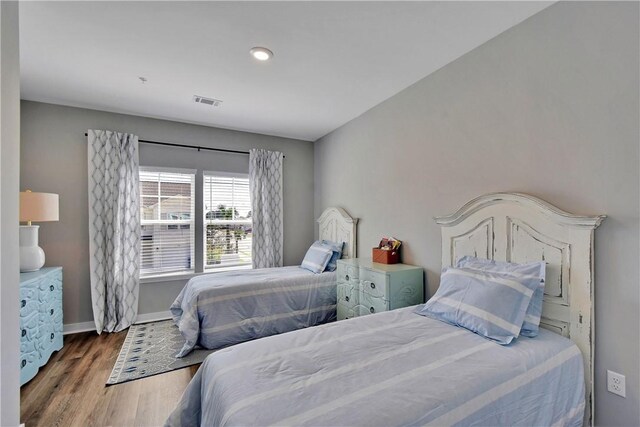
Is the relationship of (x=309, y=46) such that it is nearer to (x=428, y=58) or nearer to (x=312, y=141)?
(x=428, y=58)

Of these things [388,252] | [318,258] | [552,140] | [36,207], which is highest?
[552,140]

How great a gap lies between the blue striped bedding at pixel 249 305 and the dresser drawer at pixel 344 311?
9.5 inches

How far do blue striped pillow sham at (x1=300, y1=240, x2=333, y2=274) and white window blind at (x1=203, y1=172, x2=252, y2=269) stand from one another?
1.05m

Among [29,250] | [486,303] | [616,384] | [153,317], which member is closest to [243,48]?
[486,303]

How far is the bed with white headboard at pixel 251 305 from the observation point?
2820 mm

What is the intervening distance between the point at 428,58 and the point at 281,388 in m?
2.51

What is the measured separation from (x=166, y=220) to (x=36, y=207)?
1.36m

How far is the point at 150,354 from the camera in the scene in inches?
110

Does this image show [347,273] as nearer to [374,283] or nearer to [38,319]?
[374,283]

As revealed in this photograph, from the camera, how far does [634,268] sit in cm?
147

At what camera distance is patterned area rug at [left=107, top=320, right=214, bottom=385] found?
2.47 m

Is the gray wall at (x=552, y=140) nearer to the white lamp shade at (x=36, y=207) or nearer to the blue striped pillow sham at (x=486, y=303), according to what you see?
the blue striped pillow sham at (x=486, y=303)

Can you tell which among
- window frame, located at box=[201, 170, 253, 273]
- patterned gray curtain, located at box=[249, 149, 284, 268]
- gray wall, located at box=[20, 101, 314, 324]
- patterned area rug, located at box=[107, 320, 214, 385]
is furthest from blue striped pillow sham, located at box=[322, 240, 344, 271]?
gray wall, located at box=[20, 101, 314, 324]

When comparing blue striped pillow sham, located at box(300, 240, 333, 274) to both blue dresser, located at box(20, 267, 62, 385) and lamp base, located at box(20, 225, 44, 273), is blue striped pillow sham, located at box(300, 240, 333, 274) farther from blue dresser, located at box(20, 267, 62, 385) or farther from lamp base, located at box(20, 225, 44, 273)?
lamp base, located at box(20, 225, 44, 273)
